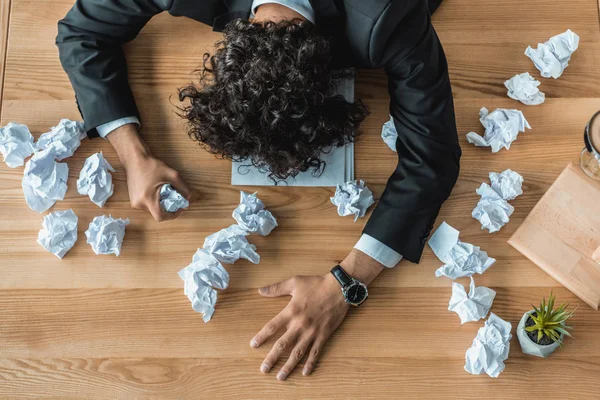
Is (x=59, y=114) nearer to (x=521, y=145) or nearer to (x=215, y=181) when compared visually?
(x=215, y=181)

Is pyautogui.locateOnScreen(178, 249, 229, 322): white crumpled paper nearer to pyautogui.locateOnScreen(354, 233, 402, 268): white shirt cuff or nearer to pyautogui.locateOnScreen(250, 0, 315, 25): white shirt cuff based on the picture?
pyautogui.locateOnScreen(354, 233, 402, 268): white shirt cuff

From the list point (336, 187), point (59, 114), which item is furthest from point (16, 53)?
point (336, 187)

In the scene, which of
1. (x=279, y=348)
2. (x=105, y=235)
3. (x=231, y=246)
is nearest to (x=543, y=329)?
(x=279, y=348)

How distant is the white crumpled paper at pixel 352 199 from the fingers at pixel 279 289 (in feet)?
0.52

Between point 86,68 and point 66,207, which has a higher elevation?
point 86,68

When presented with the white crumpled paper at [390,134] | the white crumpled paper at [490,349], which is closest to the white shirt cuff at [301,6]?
the white crumpled paper at [390,134]

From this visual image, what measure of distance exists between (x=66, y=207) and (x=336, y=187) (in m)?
0.51

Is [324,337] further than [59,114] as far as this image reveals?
No

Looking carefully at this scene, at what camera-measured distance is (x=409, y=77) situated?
3.07 ft

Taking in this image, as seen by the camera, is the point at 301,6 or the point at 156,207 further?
the point at 156,207

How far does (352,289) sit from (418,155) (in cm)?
26

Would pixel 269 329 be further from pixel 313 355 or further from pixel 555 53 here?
pixel 555 53

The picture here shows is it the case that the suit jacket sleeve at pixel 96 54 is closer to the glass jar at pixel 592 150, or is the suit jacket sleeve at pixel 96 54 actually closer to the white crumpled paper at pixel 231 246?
the white crumpled paper at pixel 231 246

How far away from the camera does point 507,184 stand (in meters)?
1.03
